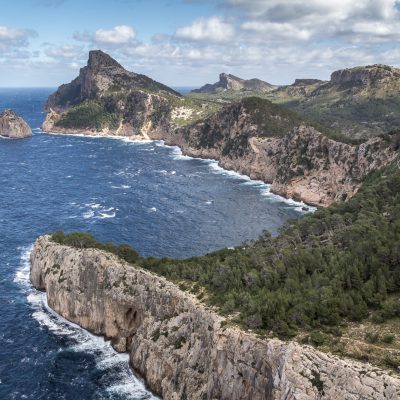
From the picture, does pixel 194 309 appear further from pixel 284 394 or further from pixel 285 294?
pixel 284 394

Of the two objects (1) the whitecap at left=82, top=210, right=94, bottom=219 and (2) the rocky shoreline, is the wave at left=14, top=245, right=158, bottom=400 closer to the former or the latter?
(1) the whitecap at left=82, top=210, right=94, bottom=219

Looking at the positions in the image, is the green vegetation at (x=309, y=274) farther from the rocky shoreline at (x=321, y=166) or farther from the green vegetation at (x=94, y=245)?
the rocky shoreline at (x=321, y=166)

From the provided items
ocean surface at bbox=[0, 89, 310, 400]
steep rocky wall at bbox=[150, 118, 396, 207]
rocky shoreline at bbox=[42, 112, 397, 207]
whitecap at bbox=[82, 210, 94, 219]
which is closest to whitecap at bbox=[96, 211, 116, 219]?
ocean surface at bbox=[0, 89, 310, 400]

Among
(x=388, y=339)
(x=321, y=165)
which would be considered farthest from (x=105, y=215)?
(x=388, y=339)

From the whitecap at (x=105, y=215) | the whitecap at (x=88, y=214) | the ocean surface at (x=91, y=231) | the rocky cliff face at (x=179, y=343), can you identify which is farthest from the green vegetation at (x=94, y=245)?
the whitecap at (x=88, y=214)

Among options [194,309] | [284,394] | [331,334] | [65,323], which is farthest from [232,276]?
[65,323]

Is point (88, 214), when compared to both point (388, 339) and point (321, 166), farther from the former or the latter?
point (388, 339)
